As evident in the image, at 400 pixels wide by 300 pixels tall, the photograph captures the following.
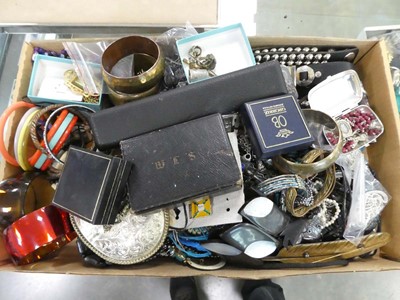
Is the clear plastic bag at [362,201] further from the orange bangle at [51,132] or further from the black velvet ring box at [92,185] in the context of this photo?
the orange bangle at [51,132]

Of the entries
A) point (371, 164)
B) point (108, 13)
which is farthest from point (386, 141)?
point (108, 13)

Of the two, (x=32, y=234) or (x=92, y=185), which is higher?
(x=92, y=185)

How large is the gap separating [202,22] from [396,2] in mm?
1087

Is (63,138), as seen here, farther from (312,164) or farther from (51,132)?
(312,164)

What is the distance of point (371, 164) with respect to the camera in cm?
104

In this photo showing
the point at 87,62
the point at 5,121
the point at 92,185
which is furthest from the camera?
the point at 87,62

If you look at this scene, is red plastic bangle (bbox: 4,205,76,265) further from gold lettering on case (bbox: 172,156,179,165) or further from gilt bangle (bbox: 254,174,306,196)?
gilt bangle (bbox: 254,174,306,196)

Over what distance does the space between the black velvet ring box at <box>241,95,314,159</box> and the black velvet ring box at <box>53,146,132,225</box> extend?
1.03 ft

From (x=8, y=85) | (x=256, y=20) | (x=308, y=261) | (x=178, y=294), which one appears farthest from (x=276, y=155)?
(x=8, y=85)

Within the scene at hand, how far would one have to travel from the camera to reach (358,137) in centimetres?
95

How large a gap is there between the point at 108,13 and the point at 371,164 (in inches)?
37.6

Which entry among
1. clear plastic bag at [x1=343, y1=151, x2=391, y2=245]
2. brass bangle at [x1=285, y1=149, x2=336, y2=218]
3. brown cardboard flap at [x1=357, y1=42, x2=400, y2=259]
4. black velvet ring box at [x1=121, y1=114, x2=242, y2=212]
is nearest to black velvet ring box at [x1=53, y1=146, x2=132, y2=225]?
black velvet ring box at [x1=121, y1=114, x2=242, y2=212]

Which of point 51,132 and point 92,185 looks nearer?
point 92,185

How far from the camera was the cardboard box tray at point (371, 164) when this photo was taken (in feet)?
2.77
